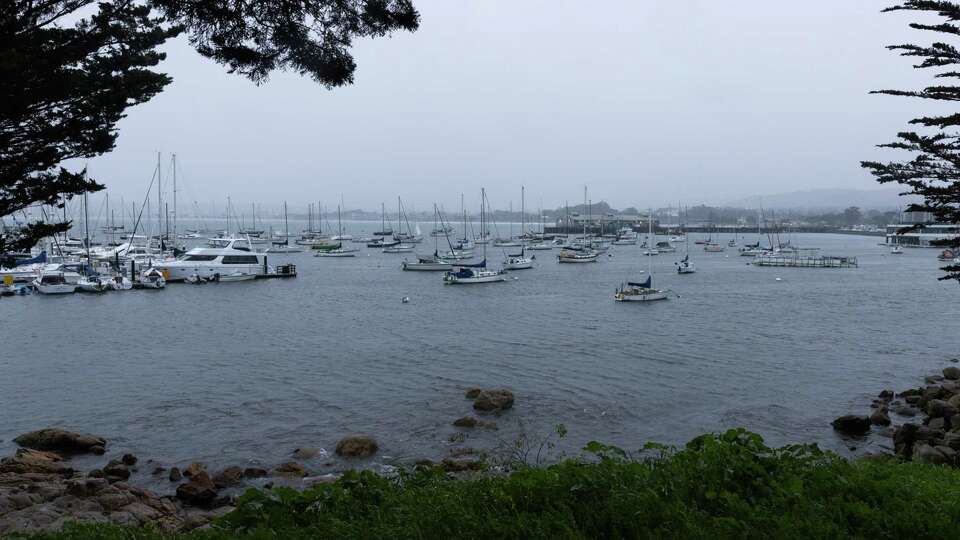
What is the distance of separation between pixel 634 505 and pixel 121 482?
9.10 meters

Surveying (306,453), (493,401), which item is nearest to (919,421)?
(493,401)


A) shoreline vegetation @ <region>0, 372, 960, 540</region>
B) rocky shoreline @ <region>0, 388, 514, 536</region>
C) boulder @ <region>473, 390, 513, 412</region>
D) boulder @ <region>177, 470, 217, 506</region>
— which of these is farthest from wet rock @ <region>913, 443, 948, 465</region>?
boulder @ <region>177, 470, 217, 506</region>

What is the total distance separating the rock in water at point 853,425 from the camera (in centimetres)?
1541

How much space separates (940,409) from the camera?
598 inches

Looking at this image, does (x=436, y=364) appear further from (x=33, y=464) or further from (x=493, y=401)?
(x=33, y=464)

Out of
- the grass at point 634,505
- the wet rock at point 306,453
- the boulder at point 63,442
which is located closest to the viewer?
the grass at point 634,505

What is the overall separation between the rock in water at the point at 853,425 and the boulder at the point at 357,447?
9712 millimetres

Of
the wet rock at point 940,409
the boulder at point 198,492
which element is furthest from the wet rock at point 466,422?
the wet rock at point 940,409

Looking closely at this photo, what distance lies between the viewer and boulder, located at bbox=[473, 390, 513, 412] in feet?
56.4

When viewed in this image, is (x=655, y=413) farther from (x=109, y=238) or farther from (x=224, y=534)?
(x=109, y=238)

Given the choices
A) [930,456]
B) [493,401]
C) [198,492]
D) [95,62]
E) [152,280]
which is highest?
[95,62]

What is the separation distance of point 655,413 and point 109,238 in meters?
111

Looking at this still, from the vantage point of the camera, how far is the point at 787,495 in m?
6.05

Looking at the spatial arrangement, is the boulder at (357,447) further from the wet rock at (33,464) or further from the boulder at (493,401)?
the wet rock at (33,464)
